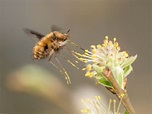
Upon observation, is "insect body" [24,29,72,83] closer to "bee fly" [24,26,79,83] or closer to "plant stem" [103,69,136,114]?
"bee fly" [24,26,79,83]

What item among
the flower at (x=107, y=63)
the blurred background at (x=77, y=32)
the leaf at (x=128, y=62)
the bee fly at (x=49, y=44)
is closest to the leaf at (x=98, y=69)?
the flower at (x=107, y=63)

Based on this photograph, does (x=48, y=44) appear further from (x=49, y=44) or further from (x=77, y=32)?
(x=77, y=32)

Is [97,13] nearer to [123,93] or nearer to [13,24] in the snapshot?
[13,24]

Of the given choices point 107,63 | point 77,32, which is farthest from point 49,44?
point 77,32

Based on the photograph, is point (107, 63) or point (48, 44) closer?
point (107, 63)

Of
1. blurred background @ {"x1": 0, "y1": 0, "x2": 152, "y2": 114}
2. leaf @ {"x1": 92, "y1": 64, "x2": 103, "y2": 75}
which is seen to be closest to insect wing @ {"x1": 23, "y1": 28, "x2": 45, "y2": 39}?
leaf @ {"x1": 92, "y1": 64, "x2": 103, "y2": 75}

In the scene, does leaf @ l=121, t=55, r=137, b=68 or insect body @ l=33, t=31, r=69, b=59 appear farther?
insect body @ l=33, t=31, r=69, b=59
